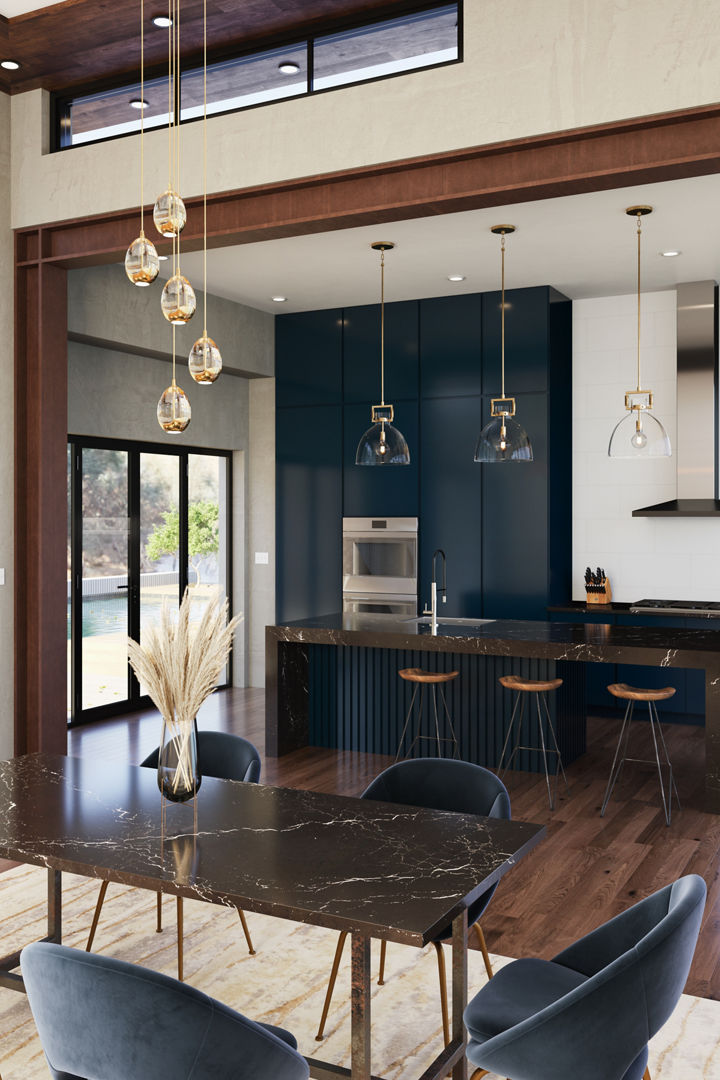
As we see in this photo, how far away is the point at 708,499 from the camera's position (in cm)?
671

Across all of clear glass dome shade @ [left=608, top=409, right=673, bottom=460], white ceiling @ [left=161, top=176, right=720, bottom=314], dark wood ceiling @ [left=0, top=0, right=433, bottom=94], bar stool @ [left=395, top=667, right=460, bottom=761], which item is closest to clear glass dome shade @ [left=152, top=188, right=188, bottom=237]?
dark wood ceiling @ [left=0, top=0, right=433, bottom=94]

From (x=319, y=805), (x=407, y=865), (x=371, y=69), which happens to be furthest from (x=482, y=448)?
(x=407, y=865)

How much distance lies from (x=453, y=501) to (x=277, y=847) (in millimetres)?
5191

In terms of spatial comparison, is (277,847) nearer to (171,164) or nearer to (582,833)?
(582,833)

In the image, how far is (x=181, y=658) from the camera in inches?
88.9

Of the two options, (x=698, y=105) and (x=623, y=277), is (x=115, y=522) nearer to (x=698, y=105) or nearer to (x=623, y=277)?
(x=623, y=277)

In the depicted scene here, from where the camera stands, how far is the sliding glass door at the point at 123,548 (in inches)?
265

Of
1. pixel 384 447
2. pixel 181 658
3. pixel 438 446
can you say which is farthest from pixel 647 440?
pixel 181 658

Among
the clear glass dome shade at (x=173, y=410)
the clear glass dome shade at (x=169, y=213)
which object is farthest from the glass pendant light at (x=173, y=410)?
the clear glass dome shade at (x=169, y=213)

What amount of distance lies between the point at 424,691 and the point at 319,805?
124 inches

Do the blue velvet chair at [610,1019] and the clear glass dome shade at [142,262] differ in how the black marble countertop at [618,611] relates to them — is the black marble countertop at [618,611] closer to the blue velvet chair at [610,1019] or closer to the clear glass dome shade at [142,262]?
the blue velvet chair at [610,1019]

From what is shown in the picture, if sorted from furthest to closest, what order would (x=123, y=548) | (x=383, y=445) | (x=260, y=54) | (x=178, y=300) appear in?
(x=123, y=548) < (x=383, y=445) < (x=260, y=54) < (x=178, y=300)

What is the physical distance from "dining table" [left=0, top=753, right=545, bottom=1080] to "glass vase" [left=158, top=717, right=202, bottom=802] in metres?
0.06

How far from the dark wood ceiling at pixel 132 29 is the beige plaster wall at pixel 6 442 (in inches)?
18.7
